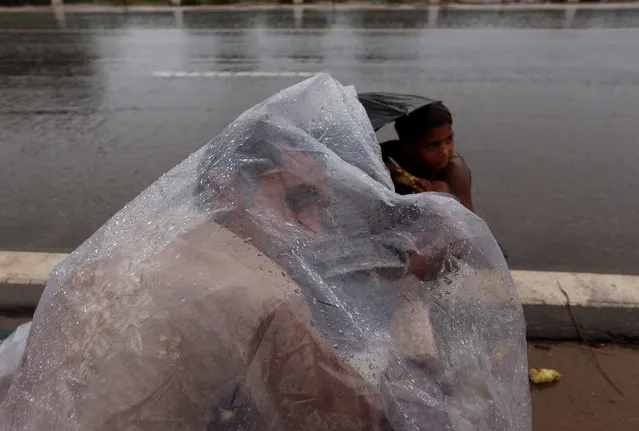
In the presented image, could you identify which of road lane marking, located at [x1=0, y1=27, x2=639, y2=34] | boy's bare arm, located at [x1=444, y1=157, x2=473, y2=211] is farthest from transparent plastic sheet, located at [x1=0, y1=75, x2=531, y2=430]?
road lane marking, located at [x1=0, y1=27, x2=639, y2=34]

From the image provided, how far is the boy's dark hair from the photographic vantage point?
256cm

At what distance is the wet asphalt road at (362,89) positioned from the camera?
391 centimetres

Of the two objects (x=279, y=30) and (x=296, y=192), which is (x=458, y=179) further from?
(x=279, y=30)

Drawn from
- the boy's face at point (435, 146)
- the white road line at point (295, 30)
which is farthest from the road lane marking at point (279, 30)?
the boy's face at point (435, 146)

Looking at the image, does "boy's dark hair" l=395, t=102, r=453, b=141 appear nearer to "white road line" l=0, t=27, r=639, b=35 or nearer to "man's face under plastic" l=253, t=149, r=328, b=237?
"man's face under plastic" l=253, t=149, r=328, b=237

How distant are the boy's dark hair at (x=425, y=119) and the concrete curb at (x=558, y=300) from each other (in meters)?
0.95

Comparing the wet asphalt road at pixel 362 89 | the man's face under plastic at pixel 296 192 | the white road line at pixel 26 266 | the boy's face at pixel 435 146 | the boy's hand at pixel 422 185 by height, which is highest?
the man's face under plastic at pixel 296 192

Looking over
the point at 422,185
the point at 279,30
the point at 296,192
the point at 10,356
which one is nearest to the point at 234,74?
the point at 279,30

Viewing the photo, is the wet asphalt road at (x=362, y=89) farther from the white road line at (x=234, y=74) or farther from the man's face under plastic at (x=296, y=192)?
the man's face under plastic at (x=296, y=192)

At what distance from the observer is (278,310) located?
1.14 meters

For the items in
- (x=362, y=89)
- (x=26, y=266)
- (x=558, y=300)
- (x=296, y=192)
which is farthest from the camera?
(x=362, y=89)

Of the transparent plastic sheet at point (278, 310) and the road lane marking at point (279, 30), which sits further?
the road lane marking at point (279, 30)

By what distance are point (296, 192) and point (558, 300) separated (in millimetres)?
1859

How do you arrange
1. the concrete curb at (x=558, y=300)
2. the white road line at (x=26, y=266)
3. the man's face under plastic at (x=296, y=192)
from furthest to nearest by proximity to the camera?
the white road line at (x=26, y=266) → the concrete curb at (x=558, y=300) → the man's face under plastic at (x=296, y=192)
